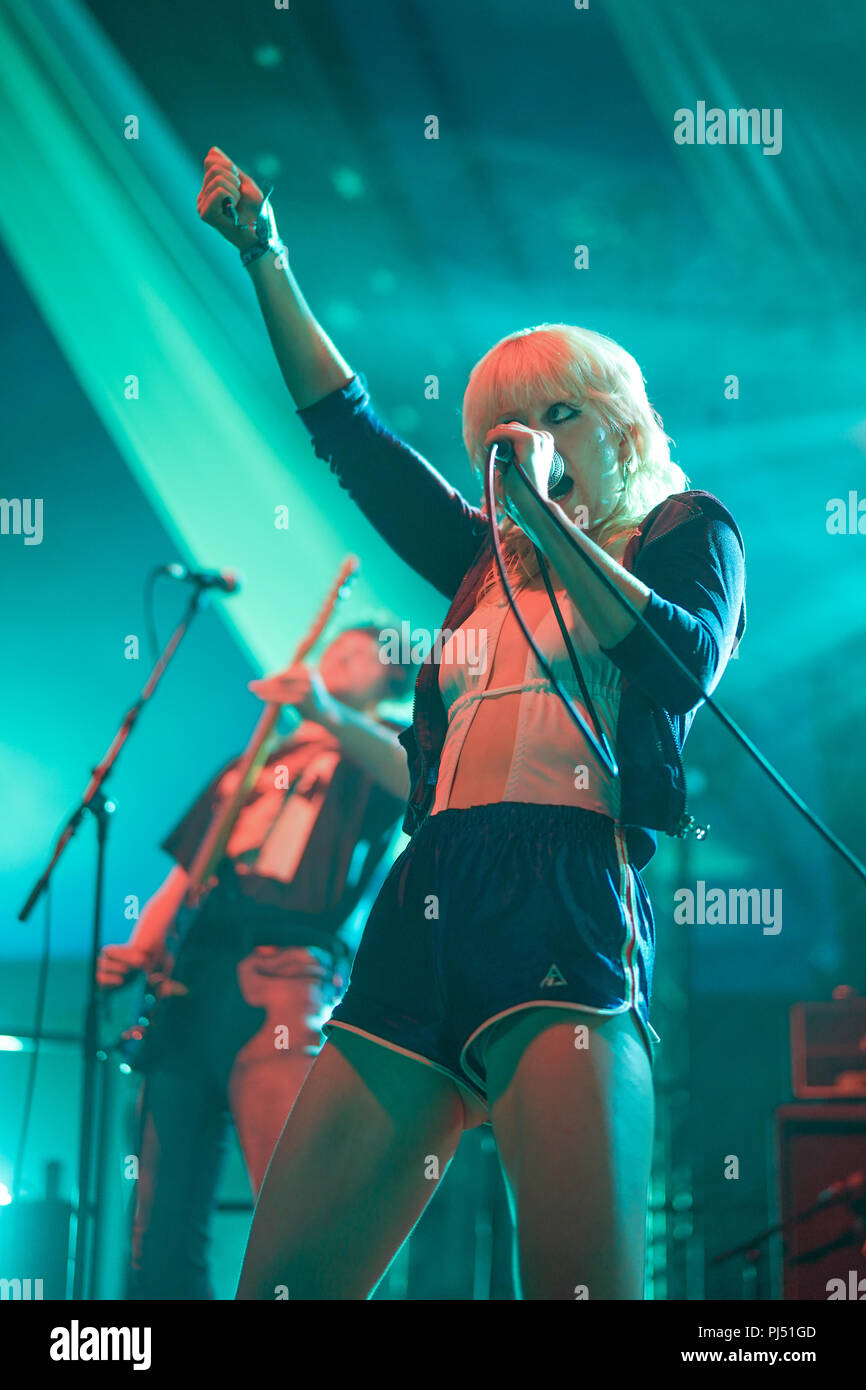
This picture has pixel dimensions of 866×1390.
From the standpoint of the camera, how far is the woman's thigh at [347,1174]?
3.84 ft

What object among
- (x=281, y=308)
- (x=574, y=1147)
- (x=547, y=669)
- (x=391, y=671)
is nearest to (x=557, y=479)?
(x=547, y=669)

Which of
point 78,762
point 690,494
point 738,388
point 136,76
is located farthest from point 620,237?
point 690,494

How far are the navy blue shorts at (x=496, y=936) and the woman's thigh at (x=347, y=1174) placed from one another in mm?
34

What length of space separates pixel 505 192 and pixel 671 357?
0.80 meters

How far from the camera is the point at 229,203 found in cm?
153

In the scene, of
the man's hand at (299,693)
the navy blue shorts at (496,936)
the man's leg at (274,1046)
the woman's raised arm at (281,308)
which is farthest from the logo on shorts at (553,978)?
the man's hand at (299,693)

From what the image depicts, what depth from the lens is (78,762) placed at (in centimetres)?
359

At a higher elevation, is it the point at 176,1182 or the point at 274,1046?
the point at 274,1046

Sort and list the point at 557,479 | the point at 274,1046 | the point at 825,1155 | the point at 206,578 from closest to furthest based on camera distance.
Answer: the point at 557,479 < the point at 274,1046 < the point at 206,578 < the point at 825,1155

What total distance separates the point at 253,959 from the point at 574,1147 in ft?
5.36

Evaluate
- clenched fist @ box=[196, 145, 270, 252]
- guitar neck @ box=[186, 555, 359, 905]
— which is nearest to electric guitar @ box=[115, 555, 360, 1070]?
guitar neck @ box=[186, 555, 359, 905]

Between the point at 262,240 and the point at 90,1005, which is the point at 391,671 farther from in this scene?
the point at 262,240
